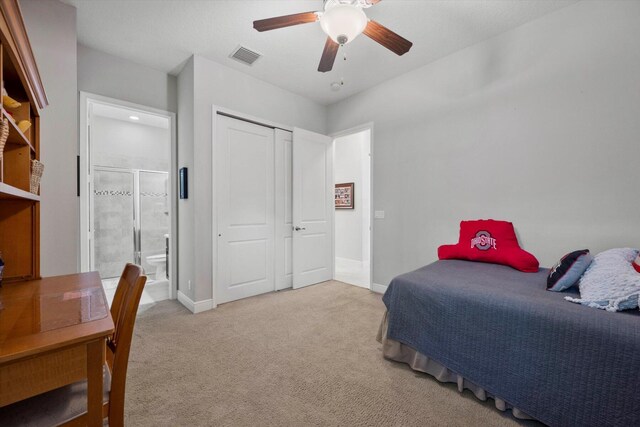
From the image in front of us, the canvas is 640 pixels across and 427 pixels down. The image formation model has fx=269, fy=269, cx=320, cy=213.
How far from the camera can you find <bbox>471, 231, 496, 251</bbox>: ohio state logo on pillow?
8.22 ft

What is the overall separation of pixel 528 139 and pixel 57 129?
13.6 feet

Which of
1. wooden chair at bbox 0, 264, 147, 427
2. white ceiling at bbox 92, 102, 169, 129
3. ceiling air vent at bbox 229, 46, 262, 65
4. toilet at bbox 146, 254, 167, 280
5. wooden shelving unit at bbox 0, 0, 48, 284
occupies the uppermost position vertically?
ceiling air vent at bbox 229, 46, 262, 65

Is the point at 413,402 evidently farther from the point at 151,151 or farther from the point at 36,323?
the point at 151,151

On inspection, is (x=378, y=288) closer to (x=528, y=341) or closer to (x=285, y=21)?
(x=528, y=341)

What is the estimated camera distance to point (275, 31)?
8.57 feet

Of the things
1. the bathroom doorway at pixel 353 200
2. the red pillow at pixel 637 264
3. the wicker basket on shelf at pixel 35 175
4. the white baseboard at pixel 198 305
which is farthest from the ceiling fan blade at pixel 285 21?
the bathroom doorway at pixel 353 200

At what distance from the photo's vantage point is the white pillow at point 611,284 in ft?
4.47

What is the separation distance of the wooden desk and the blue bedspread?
68.1 inches

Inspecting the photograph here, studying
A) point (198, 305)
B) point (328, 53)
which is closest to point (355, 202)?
point (198, 305)

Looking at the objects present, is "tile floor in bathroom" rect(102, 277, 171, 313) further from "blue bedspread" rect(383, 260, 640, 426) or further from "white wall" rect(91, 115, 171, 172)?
"blue bedspread" rect(383, 260, 640, 426)

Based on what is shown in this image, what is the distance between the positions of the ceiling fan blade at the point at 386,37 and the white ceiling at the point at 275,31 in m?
0.48

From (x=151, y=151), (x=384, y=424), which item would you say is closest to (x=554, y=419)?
(x=384, y=424)

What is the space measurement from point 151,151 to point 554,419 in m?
5.98

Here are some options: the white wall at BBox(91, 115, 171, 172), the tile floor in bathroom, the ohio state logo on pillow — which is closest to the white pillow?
the ohio state logo on pillow
